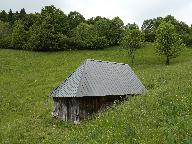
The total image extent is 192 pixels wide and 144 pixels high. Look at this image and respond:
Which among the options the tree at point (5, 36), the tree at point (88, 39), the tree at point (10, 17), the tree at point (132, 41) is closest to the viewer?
the tree at point (132, 41)

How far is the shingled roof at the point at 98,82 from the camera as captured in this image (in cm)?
3359

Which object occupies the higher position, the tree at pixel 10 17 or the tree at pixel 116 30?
the tree at pixel 10 17

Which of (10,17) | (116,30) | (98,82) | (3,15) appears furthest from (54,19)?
(98,82)

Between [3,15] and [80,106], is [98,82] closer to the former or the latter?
[80,106]

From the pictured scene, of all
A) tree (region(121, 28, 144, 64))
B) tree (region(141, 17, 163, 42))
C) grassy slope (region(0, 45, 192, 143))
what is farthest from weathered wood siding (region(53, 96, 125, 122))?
tree (region(141, 17, 163, 42))

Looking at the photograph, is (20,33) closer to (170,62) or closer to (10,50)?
(10,50)

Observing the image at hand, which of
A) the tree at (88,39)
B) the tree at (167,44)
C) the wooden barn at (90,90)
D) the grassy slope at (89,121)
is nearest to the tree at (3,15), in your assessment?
the tree at (88,39)

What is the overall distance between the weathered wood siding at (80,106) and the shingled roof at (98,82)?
1.80 feet

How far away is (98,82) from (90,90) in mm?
1652

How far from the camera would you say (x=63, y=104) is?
114 ft

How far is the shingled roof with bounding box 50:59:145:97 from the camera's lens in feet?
110

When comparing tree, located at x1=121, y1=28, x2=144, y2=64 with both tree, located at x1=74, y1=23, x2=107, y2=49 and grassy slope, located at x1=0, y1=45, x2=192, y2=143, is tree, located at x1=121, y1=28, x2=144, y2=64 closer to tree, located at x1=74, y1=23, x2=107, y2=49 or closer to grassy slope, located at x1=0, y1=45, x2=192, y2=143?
grassy slope, located at x1=0, y1=45, x2=192, y2=143

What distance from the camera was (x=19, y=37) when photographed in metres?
79.5

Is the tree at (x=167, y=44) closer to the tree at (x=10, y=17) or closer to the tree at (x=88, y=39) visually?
the tree at (x=88, y=39)
